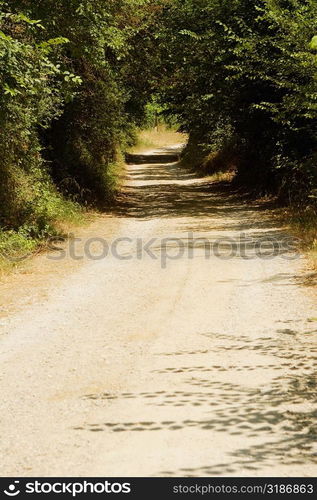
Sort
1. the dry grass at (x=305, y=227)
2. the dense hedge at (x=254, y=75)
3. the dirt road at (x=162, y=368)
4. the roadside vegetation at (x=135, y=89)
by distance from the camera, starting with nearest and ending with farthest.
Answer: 1. the dirt road at (x=162, y=368)
2. the dry grass at (x=305, y=227)
3. the roadside vegetation at (x=135, y=89)
4. the dense hedge at (x=254, y=75)

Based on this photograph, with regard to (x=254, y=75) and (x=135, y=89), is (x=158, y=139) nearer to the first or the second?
(x=135, y=89)

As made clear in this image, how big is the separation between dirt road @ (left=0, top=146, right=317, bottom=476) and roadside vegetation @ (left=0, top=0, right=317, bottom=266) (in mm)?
3131

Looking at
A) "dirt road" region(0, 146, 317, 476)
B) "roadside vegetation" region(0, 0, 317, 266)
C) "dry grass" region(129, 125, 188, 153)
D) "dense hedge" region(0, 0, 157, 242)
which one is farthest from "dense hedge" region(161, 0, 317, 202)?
"dry grass" region(129, 125, 188, 153)

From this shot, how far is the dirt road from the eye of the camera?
4445mm

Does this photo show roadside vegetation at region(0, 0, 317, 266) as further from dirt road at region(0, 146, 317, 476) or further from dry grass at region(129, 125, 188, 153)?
dry grass at region(129, 125, 188, 153)

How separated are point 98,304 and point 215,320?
5.96 feet

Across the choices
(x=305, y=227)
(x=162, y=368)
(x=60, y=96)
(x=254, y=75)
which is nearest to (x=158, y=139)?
(x=254, y=75)

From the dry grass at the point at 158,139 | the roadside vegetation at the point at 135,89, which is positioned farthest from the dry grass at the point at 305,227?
the dry grass at the point at 158,139

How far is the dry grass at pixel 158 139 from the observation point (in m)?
56.4

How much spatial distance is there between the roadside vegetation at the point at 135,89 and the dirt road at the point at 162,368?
3131 millimetres

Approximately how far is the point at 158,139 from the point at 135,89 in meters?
39.3

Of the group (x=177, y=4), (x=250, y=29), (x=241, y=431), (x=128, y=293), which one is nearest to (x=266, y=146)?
(x=250, y=29)

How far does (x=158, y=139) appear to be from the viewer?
6331 centimetres

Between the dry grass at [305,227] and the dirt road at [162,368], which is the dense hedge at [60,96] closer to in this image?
the dirt road at [162,368]
